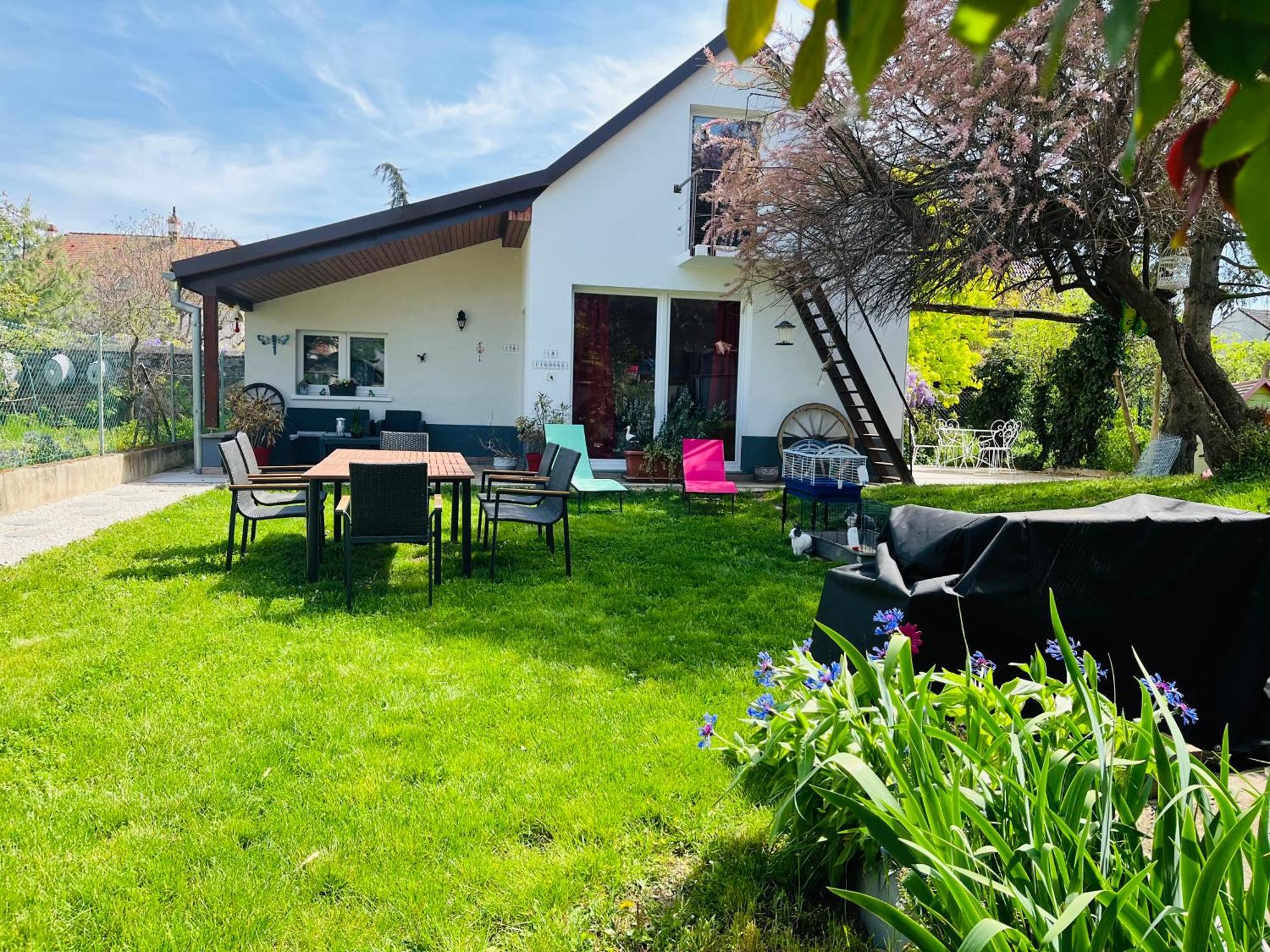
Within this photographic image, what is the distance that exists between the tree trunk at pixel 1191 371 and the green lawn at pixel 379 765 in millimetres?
4584

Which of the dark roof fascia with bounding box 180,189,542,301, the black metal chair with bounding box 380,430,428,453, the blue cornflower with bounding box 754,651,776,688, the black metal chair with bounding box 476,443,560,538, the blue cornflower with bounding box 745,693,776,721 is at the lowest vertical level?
the blue cornflower with bounding box 745,693,776,721

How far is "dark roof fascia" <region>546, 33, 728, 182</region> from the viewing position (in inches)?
408

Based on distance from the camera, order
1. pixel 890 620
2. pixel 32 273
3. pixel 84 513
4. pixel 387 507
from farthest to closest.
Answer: pixel 32 273
pixel 84 513
pixel 387 507
pixel 890 620

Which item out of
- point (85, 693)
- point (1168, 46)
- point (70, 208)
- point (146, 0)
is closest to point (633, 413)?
point (146, 0)

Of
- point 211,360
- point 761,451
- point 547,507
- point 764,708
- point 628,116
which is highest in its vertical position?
point 628,116

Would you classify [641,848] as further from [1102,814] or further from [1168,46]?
[1168,46]

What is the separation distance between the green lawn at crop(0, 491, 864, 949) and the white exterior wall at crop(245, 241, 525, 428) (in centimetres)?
729

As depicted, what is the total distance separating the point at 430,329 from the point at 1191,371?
10005mm

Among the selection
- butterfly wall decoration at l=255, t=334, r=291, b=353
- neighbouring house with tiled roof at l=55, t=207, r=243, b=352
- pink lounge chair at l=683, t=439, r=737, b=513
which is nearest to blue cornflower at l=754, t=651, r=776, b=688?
pink lounge chair at l=683, t=439, r=737, b=513

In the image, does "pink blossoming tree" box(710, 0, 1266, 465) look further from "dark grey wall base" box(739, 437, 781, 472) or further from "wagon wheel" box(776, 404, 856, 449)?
"dark grey wall base" box(739, 437, 781, 472)

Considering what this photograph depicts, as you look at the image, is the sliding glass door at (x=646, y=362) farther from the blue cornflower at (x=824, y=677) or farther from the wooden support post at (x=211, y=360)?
the blue cornflower at (x=824, y=677)

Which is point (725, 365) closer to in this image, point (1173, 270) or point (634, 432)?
point (634, 432)

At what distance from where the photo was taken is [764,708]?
234 centimetres

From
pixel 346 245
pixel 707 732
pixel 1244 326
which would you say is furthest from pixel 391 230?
pixel 1244 326
